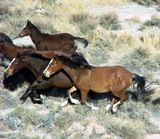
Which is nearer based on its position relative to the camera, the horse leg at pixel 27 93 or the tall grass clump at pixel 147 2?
the horse leg at pixel 27 93

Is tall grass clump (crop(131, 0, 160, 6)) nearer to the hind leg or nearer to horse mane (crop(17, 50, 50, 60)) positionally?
the hind leg

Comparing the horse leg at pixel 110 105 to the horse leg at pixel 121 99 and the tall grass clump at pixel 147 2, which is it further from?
the tall grass clump at pixel 147 2

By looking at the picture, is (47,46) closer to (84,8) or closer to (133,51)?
(133,51)

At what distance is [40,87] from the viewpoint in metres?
11.8

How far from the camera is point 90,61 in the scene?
1464 centimetres

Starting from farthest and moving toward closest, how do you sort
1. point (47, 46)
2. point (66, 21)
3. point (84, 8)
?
point (84, 8), point (66, 21), point (47, 46)

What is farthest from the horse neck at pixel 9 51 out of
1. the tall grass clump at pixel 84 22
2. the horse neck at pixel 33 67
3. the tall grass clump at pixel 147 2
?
the tall grass clump at pixel 147 2

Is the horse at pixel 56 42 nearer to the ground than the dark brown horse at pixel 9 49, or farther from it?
nearer to the ground

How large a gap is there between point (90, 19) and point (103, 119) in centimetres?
676

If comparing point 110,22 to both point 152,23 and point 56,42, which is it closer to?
point 152,23

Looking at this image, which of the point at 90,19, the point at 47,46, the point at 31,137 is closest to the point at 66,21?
the point at 90,19

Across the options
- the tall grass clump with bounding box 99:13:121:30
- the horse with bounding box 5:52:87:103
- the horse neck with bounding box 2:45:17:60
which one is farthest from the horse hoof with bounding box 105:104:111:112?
Result: the tall grass clump with bounding box 99:13:121:30

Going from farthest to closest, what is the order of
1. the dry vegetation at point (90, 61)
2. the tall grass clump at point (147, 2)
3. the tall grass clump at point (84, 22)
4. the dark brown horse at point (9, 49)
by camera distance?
the tall grass clump at point (147, 2) < the tall grass clump at point (84, 22) < the dark brown horse at point (9, 49) < the dry vegetation at point (90, 61)

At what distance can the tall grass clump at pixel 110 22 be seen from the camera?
17.2 meters
